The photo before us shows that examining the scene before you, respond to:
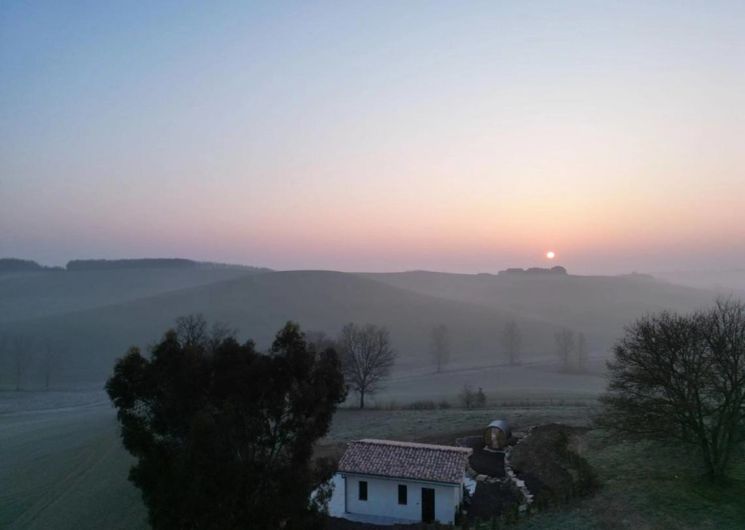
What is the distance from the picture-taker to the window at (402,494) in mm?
24828

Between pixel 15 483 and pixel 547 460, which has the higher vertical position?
pixel 547 460

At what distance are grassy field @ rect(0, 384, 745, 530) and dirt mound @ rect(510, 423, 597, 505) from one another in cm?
86

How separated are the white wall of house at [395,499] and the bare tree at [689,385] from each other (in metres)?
8.35

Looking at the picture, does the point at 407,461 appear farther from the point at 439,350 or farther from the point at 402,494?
the point at 439,350

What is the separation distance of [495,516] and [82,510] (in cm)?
1984

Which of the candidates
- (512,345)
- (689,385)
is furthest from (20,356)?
(689,385)

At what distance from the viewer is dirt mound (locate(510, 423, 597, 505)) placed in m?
24.5

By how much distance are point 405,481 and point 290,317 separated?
114258mm

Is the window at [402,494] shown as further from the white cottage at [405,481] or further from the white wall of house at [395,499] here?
the white wall of house at [395,499]

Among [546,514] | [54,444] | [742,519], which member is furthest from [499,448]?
[54,444]

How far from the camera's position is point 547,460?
1185 inches

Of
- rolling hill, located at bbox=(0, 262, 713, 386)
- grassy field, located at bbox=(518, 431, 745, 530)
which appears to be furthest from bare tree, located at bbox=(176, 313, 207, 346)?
rolling hill, located at bbox=(0, 262, 713, 386)

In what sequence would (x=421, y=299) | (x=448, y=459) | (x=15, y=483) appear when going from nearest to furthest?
(x=448, y=459) → (x=15, y=483) → (x=421, y=299)

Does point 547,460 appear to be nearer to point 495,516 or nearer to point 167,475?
point 495,516
